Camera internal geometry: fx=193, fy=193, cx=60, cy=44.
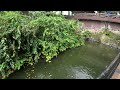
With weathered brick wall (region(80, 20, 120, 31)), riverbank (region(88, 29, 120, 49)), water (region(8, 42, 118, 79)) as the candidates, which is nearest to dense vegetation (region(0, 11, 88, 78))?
water (region(8, 42, 118, 79))

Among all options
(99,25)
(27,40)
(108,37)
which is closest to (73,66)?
(27,40)

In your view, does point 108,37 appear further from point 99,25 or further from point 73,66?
point 73,66

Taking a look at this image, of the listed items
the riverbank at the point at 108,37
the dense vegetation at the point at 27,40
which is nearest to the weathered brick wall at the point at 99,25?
the riverbank at the point at 108,37

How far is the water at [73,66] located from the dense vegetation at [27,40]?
1.41 feet

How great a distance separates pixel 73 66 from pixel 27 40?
125 inches

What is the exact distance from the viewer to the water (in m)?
10.5

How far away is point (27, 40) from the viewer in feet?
36.6

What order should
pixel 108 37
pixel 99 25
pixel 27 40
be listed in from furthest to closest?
pixel 99 25
pixel 108 37
pixel 27 40

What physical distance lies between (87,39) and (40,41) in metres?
7.37

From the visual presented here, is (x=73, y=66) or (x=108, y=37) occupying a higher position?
(x=108, y=37)

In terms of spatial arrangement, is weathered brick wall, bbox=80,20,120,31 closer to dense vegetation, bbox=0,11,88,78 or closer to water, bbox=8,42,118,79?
water, bbox=8,42,118,79

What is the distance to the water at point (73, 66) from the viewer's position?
10500 millimetres

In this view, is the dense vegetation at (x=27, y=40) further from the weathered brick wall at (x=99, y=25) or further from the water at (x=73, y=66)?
the weathered brick wall at (x=99, y=25)
